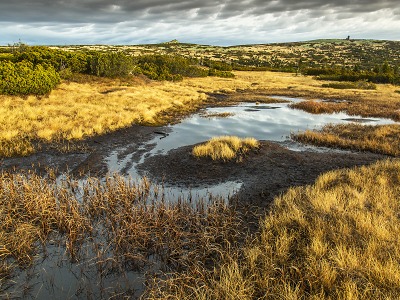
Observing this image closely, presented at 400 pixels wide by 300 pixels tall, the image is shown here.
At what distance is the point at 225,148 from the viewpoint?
1563 centimetres

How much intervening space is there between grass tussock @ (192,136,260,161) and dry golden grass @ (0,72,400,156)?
790cm

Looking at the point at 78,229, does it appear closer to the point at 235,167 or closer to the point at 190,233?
the point at 190,233

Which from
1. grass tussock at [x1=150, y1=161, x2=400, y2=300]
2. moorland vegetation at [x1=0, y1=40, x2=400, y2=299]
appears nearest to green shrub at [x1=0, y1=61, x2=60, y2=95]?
moorland vegetation at [x1=0, y1=40, x2=400, y2=299]

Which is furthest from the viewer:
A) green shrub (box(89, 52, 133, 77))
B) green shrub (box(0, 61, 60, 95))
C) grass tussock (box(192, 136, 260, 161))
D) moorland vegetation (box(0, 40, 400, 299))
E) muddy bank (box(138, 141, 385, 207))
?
green shrub (box(89, 52, 133, 77))

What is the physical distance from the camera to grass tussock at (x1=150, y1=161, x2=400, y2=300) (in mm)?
5672

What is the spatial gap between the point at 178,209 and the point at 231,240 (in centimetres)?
180

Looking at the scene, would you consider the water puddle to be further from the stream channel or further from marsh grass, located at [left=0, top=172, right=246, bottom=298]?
marsh grass, located at [left=0, top=172, right=246, bottom=298]

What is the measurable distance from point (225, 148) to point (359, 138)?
9899 millimetres

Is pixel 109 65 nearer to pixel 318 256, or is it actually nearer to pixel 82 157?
pixel 82 157

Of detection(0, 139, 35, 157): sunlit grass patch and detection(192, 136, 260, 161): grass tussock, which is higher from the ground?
detection(0, 139, 35, 157): sunlit grass patch

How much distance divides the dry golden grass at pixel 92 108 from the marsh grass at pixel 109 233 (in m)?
8.01

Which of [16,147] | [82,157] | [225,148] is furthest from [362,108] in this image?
[16,147]

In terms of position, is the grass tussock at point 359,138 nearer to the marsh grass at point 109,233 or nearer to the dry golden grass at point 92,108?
the dry golden grass at point 92,108

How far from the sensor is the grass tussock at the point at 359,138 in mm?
17672
